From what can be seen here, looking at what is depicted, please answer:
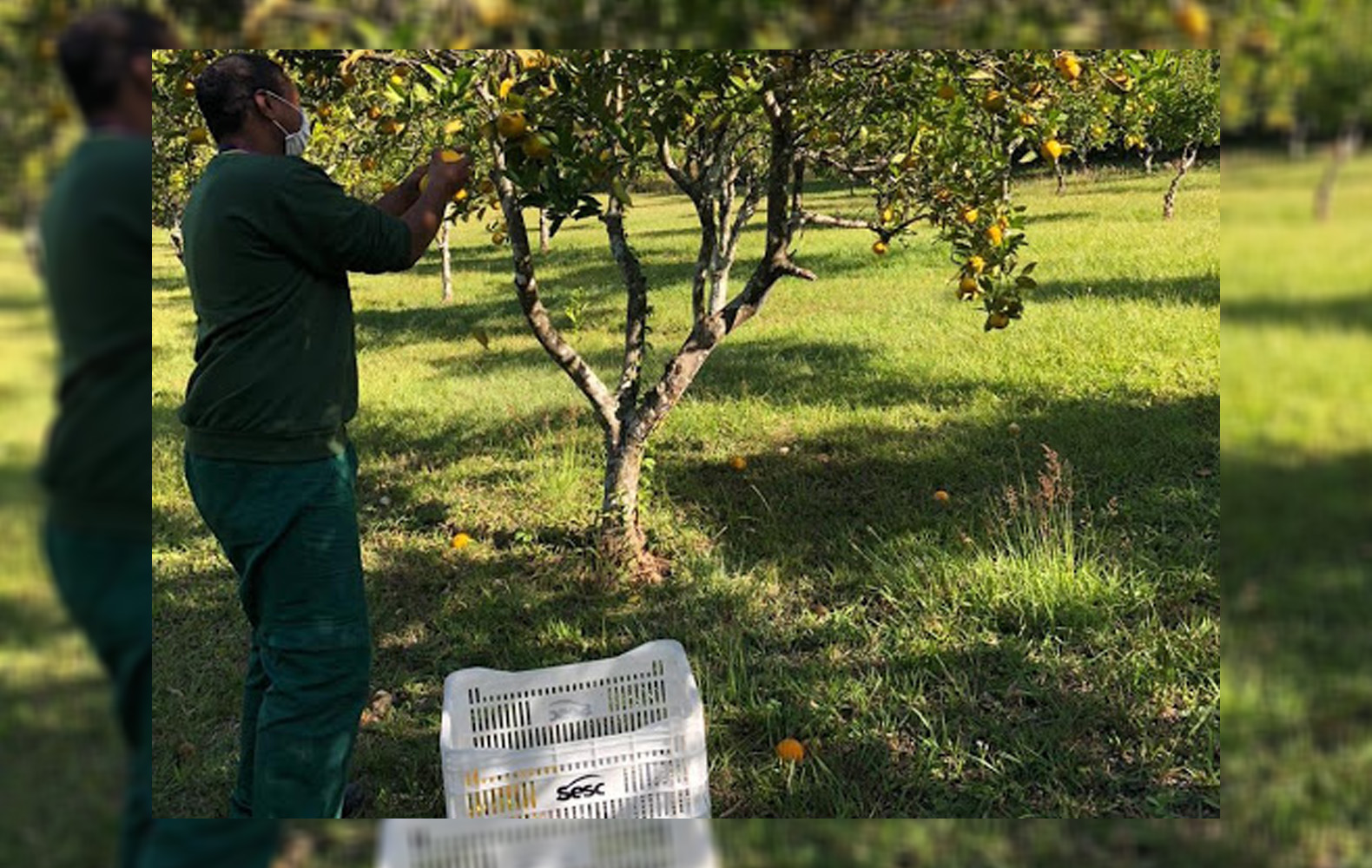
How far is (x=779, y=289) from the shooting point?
3303 mm

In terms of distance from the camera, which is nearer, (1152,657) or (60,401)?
(60,401)

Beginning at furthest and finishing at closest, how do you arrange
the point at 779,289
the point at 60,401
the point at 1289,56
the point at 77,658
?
the point at 779,289 < the point at 1289,56 < the point at 77,658 < the point at 60,401

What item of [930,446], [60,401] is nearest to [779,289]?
[930,446]

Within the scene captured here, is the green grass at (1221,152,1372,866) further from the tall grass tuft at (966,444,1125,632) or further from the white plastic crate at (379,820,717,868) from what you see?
the white plastic crate at (379,820,717,868)

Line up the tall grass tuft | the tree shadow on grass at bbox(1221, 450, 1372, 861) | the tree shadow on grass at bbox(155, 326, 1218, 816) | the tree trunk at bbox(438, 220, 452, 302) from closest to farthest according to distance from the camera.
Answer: the tree shadow on grass at bbox(1221, 450, 1372, 861) → the tree shadow on grass at bbox(155, 326, 1218, 816) → the tall grass tuft → the tree trunk at bbox(438, 220, 452, 302)

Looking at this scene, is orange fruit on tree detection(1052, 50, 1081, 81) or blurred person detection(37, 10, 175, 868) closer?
blurred person detection(37, 10, 175, 868)

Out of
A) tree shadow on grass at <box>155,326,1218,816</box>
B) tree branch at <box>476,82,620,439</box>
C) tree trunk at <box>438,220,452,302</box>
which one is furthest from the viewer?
tree trunk at <box>438,220,452,302</box>

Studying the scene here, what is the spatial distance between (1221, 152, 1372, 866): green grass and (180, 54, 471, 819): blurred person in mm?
1600

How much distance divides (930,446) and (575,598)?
1.06 meters

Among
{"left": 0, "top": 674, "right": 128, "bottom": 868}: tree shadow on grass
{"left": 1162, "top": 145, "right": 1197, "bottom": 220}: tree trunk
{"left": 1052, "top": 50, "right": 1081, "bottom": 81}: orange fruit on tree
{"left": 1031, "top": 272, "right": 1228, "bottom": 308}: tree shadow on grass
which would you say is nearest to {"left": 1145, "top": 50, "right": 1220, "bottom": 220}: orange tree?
{"left": 1162, "top": 145, "right": 1197, "bottom": 220}: tree trunk

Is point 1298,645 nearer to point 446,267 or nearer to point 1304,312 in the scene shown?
point 1304,312

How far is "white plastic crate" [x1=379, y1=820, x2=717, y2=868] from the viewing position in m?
2.15

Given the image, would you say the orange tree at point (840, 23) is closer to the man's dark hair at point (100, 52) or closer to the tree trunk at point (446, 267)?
the man's dark hair at point (100, 52)

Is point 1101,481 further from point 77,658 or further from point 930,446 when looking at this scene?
point 77,658
